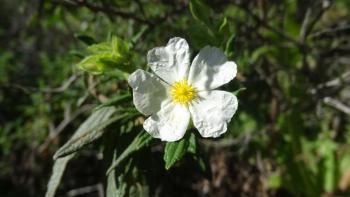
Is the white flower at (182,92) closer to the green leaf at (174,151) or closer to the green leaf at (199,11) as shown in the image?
the green leaf at (174,151)

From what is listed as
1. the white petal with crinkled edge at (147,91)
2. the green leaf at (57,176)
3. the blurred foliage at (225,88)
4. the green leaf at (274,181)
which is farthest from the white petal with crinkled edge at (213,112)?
the green leaf at (274,181)

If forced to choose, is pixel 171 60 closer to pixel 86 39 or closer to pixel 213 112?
pixel 213 112

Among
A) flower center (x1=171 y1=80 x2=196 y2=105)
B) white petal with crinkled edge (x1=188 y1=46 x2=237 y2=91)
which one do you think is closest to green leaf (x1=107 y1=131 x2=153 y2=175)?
flower center (x1=171 y1=80 x2=196 y2=105)

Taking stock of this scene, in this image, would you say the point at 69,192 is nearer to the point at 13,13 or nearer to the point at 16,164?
the point at 16,164

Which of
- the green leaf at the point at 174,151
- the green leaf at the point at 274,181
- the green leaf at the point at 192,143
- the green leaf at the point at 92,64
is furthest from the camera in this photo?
the green leaf at the point at 274,181

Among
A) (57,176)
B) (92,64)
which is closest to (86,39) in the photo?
(92,64)

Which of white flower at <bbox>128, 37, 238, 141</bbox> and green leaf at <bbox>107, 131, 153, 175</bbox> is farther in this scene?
green leaf at <bbox>107, 131, 153, 175</bbox>

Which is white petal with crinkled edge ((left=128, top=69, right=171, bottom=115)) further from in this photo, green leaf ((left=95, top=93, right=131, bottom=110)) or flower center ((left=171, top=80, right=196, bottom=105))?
green leaf ((left=95, top=93, right=131, bottom=110))
